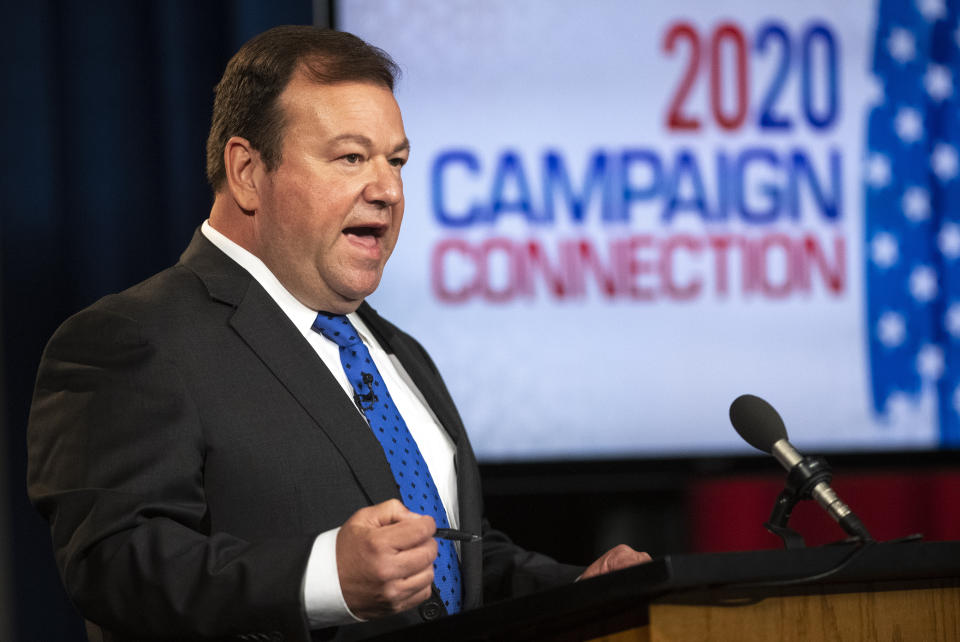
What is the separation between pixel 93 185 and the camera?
2967 mm

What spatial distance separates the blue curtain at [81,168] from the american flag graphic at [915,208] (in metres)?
1.81

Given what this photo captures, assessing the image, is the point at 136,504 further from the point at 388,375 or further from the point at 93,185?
the point at 93,185

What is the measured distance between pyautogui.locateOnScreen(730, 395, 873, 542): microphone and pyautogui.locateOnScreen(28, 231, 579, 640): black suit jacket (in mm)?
519

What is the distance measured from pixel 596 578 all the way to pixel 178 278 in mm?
866

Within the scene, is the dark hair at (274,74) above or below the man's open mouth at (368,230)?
above

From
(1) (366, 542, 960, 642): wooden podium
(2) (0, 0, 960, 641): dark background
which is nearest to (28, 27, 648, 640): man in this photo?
(1) (366, 542, 960, 642): wooden podium

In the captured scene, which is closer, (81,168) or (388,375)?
(388,375)

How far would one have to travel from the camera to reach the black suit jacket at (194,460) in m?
1.32

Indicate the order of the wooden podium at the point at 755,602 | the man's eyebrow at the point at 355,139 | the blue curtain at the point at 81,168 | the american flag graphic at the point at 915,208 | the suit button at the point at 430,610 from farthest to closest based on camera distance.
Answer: the american flag graphic at the point at 915,208 → the blue curtain at the point at 81,168 → the man's eyebrow at the point at 355,139 → the suit button at the point at 430,610 → the wooden podium at the point at 755,602

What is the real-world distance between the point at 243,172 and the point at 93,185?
1.38 m

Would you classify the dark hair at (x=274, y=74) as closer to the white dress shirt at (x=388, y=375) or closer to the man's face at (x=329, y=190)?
the man's face at (x=329, y=190)

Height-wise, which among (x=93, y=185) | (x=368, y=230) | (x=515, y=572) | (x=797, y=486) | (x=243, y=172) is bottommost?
(x=515, y=572)

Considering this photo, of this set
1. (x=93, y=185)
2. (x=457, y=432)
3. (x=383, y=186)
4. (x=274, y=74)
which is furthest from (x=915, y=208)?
(x=93, y=185)

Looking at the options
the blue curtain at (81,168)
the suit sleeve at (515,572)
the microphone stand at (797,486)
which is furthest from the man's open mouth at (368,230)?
the blue curtain at (81,168)
